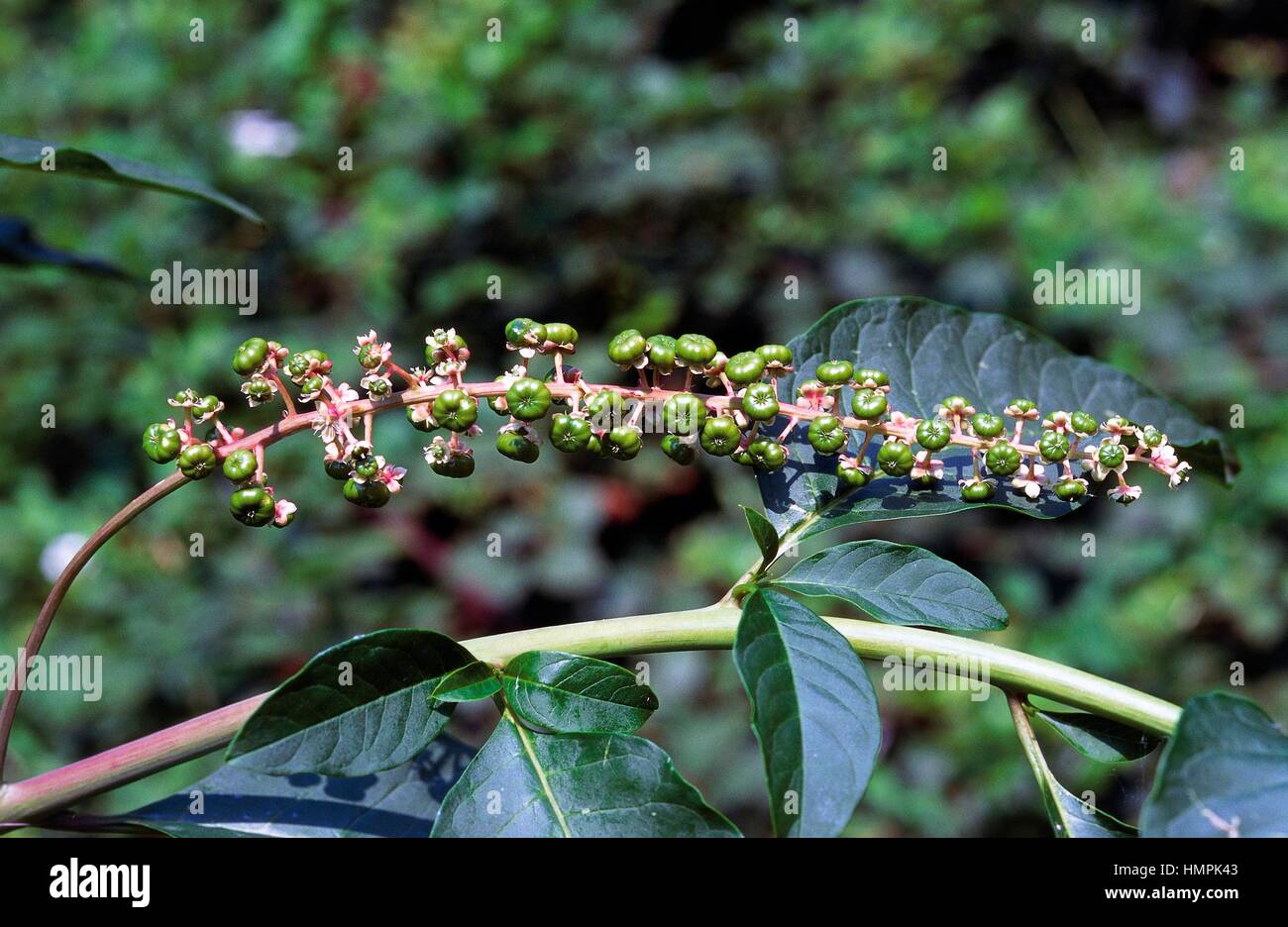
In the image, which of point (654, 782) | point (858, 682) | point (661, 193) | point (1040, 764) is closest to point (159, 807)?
point (654, 782)

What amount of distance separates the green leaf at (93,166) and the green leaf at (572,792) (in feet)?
2.09

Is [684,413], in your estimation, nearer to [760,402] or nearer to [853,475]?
[760,402]

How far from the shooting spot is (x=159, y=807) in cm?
109

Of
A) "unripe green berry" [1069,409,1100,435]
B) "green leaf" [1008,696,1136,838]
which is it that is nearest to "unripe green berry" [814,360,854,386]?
"unripe green berry" [1069,409,1100,435]

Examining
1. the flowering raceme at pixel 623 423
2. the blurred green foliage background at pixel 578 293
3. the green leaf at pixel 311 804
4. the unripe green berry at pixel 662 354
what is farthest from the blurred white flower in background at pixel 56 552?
the unripe green berry at pixel 662 354

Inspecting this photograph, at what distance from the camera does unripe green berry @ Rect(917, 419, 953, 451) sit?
40.4 inches

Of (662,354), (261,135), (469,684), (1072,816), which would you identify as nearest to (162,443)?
(469,684)

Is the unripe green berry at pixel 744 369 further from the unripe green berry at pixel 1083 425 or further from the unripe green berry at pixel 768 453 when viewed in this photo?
the unripe green berry at pixel 1083 425

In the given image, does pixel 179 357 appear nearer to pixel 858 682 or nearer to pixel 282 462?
pixel 282 462

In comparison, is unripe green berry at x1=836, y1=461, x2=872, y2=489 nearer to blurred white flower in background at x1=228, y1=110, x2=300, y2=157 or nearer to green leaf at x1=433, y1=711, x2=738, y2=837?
green leaf at x1=433, y1=711, x2=738, y2=837

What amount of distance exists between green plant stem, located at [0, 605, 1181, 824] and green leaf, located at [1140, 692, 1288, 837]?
0.05 metres

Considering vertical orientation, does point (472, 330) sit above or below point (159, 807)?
above

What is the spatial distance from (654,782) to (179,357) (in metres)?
3.06
